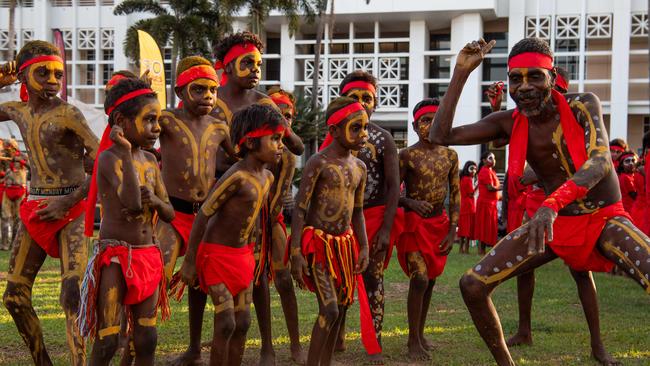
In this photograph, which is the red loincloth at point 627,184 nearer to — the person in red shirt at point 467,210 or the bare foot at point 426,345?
the person in red shirt at point 467,210

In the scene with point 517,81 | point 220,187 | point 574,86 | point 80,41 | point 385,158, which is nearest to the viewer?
point 220,187

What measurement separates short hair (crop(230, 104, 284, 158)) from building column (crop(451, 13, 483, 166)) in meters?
30.0

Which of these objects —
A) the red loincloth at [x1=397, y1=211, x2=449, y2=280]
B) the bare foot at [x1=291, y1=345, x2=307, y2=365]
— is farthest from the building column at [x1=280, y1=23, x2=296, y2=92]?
the bare foot at [x1=291, y1=345, x2=307, y2=365]

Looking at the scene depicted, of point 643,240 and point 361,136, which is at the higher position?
point 361,136

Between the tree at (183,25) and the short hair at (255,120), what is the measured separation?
2529 cm

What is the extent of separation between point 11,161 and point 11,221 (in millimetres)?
1354

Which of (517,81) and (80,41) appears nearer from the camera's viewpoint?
(517,81)

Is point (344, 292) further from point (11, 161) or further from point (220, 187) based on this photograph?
point (11, 161)

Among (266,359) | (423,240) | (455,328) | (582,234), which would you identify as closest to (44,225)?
(266,359)

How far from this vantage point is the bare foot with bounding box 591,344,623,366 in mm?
6195

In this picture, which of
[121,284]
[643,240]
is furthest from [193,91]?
[643,240]

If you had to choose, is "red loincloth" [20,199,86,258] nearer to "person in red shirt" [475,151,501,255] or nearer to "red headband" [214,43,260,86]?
"red headband" [214,43,260,86]

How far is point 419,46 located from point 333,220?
31.0 metres

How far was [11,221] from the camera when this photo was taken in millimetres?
16141
